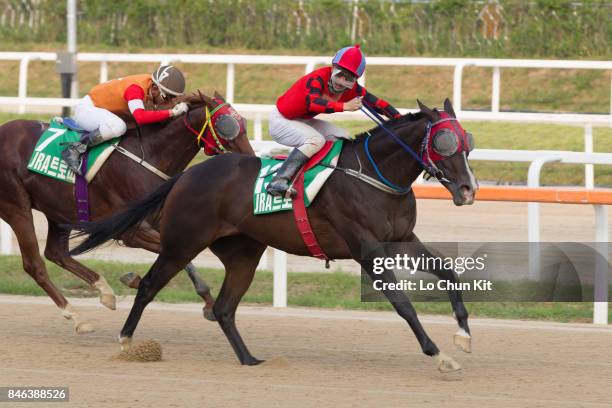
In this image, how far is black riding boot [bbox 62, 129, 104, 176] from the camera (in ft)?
28.3

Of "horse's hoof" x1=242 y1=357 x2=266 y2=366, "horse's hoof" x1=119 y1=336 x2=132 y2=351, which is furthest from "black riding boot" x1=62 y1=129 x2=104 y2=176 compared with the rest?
"horse's hoof" x1=242 y1=357 x2=266 y2=366

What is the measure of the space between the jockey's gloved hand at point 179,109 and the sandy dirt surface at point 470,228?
2.28 meters

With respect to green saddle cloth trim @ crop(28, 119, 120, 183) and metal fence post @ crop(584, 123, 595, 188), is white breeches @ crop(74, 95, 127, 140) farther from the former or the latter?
metal fence post @ crop(584, 123, 595, 188)

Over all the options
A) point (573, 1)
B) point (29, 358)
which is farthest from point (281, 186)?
point (573, 1)

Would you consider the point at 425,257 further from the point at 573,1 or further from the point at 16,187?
the point at 573,1

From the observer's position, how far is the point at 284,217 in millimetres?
7441

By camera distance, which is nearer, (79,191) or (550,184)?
(79,191)

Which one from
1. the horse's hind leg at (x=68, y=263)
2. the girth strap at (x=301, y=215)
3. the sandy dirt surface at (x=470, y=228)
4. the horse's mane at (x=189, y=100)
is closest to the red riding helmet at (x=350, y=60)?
the girth strap at (x=301, y=215)

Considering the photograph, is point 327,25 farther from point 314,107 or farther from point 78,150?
point 314,107

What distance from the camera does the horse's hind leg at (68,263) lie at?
850cm

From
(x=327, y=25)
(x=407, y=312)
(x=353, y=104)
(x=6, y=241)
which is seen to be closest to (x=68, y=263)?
(x=6, y=241)

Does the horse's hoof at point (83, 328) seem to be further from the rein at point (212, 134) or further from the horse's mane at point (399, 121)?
the horse's mane at point (399, 121)

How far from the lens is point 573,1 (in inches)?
765

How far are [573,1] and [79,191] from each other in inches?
485
